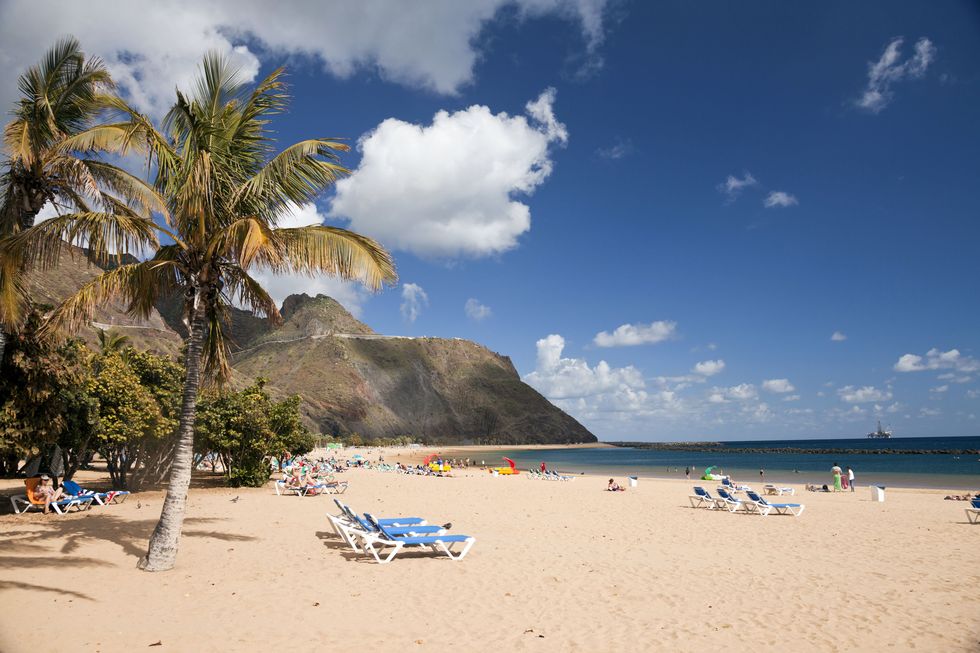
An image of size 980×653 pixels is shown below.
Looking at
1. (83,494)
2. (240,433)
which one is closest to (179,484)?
(83,494)

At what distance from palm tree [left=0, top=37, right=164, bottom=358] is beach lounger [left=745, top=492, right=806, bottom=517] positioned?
1573 cm

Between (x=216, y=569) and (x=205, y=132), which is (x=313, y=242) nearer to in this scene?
(x=205, y=132)

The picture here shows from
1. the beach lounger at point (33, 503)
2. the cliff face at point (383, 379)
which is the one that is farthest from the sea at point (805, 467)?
the cliff face at point (383, 379)

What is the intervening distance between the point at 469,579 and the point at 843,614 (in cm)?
441

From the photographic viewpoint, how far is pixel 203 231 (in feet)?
24.9

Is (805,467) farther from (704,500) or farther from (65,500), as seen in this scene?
(65,500)

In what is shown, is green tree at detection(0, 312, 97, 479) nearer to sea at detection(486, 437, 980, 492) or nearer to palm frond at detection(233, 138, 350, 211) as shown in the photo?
palm frond at detection(233, 138, 350, 211)

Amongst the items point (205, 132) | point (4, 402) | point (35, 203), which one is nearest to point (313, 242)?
point (205, 132)

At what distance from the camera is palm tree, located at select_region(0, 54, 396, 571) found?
7312 millimetres

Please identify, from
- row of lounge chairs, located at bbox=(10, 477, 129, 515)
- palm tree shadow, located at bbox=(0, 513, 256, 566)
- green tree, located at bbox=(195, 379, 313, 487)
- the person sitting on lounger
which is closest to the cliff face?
green tree, located at bbox=(195, 379, 313, 487)

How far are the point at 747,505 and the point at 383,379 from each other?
119 meters

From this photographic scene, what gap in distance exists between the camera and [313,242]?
7.95 m

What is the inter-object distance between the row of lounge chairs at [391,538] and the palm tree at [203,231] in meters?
2.66

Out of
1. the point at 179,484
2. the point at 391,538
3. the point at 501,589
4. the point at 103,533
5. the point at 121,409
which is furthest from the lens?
the point at 121,409
